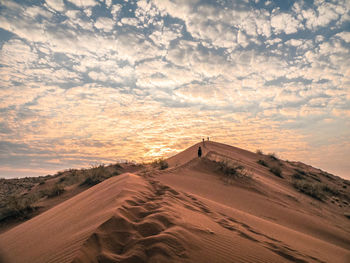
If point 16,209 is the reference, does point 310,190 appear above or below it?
above

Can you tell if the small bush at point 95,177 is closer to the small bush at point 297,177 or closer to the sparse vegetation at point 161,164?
the sparse vegetation at point 161,164

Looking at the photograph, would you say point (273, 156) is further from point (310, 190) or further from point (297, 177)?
point (310, 190)

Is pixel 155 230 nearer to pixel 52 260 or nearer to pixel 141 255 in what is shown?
pixel 141 255

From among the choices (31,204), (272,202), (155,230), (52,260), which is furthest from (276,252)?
A: (31,204)

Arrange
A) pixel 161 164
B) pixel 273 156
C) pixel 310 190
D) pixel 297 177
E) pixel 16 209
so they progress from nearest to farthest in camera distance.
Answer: pixel 16 209 < pixel 310 190 < pixel 161 164 < pixel 297 177 < pixel 273 156

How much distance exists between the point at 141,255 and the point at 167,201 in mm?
2142

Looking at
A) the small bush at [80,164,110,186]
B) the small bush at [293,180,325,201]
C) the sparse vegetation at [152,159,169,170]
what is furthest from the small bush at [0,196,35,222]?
the small bush at [293,180,325,201]

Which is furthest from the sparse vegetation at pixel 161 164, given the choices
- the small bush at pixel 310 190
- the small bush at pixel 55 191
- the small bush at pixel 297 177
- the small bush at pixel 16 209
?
the small bush at pixel 297 177

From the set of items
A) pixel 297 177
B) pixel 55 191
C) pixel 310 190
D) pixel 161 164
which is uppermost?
pixel 161 164

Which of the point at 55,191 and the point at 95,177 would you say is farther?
the point at 95,177

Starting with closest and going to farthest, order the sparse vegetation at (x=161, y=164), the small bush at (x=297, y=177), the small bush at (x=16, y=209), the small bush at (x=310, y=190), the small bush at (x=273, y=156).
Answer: the small bush at (x=16, y=209)
the small bush at (x=310, y=190)
the sparse vegetation at (x=161, y=164)
the small bush at (x=297, y=177)
the small bush at (x=273, y=156)

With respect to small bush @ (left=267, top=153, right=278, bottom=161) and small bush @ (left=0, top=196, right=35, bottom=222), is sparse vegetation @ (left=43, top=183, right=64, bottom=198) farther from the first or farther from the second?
small bush @ (left=267, top=153, right=278, bottom=161)

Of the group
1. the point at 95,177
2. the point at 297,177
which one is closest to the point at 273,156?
the point at 297,177

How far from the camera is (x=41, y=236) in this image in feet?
12.2
